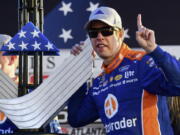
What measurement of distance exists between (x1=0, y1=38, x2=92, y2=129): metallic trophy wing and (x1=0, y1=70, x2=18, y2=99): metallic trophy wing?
18 centimetres

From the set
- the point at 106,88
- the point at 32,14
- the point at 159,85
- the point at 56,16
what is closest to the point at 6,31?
the point at 56,16

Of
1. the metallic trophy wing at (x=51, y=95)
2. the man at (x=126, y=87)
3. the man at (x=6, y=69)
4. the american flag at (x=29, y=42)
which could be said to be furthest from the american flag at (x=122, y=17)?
the man at (x=126, y=87)

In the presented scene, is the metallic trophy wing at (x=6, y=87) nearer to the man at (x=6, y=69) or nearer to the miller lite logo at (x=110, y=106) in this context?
the man at (x=6, y=69)

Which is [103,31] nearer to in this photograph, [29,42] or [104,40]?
[104,40]

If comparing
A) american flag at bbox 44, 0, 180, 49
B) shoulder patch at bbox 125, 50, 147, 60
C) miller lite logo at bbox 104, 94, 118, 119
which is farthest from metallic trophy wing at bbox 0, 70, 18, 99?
american flag at bbox 44, 0, 180, 49

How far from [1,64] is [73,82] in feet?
3.14

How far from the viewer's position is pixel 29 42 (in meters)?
3.68

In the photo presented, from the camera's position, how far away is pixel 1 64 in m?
4.20

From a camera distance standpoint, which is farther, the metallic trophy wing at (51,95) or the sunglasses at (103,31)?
the metallic trophy wing at (51,95)

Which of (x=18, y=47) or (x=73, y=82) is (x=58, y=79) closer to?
(x=73, y=82)

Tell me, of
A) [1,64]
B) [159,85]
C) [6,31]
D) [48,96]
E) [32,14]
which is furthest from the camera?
[6,31]

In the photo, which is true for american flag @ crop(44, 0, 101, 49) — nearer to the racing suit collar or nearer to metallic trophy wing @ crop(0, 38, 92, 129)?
metallic trophy wing @ crop(0, 38, 92, 129)

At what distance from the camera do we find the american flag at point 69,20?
5453mm

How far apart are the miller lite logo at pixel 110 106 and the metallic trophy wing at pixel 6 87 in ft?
2.55
